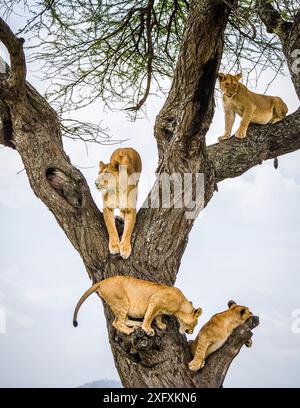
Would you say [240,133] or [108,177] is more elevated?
[240,133]

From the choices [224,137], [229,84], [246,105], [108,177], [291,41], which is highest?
[291,41]

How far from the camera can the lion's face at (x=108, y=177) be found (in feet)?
23.7

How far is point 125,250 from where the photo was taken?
688 centimetres

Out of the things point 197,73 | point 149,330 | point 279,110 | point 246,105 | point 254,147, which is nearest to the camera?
point 149,330

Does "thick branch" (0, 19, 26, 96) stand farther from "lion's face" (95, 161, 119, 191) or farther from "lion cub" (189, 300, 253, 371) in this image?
"lion cub" (189, 300, 253, 371)

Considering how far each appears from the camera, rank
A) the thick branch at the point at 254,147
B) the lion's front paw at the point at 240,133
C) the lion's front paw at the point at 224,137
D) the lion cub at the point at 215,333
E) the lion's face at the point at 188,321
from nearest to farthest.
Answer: the lion cub at the point at 215,333 → the lion's face at the point at 188,321 → the thick branch at the point at 254,147 → the lion's front paw at the point at 240,133 → the lion's front paw at the point at 224,137

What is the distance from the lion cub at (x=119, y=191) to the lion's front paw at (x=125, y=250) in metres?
0.06

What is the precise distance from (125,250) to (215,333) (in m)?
1.27

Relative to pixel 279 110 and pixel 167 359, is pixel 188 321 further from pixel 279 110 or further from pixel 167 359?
pixel 279 110

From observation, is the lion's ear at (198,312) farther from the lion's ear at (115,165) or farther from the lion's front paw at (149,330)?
the lion's ear at (115,165)

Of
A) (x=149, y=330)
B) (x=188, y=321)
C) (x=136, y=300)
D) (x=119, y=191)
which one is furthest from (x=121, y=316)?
(x=119, y=191)

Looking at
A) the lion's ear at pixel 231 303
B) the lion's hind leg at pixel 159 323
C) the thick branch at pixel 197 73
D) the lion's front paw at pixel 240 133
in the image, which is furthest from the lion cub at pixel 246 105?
the lion's hind leg at pixel 159 323
